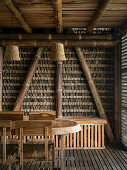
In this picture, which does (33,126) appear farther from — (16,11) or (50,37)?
(50,37)

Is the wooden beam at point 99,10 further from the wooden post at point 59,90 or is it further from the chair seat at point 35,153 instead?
the chair seat at point 35,153

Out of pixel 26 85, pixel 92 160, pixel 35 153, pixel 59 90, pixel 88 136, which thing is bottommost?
pixel 92 160

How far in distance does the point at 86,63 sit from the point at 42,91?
1.33 m

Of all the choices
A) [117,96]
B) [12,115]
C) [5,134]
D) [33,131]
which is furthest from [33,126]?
[117,96]

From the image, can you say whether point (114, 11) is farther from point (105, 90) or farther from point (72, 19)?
point (105, 90)

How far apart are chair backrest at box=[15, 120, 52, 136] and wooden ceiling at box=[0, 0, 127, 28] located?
2.03 meters

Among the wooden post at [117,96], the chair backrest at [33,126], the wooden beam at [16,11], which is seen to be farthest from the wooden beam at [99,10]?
the chair backrest at [33,126]

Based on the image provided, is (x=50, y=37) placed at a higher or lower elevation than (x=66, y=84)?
higher

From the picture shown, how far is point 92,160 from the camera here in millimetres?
4410

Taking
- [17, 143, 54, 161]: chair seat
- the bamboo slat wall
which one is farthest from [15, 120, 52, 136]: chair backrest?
the bamboo slat wall

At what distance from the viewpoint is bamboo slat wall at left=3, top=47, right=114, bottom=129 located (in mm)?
5797

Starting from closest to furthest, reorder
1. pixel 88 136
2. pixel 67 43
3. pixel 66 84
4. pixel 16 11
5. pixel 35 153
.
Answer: pixel 35 153, pixel 16 11, pixel 88 136, pixel 67 43, pixel 66 84

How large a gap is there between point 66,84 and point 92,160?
6.87 ft

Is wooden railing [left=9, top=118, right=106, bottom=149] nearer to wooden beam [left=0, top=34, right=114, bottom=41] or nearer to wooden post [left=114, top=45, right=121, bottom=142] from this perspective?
wooden post [left=114, top=45, right=121, bottom=142]
